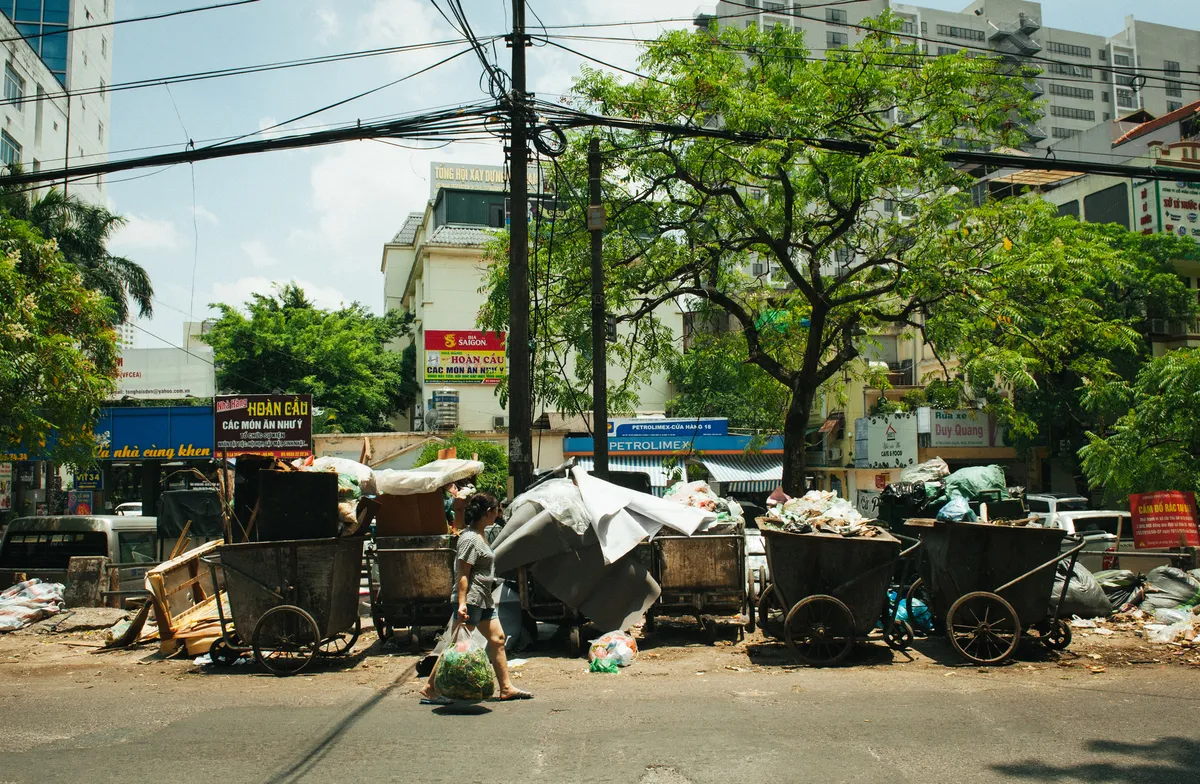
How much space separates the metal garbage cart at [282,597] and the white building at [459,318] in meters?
23.5

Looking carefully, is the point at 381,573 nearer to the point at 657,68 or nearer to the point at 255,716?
the point at 255,716

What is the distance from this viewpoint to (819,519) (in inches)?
336

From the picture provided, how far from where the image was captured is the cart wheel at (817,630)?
8305 mm

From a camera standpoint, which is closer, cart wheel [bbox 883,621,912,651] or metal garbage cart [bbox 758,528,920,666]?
metal garbage cart [bbox 758,528,920,666]

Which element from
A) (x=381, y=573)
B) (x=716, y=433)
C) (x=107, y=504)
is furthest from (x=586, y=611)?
(x=107, y=504)

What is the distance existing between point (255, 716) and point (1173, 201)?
1354 inches

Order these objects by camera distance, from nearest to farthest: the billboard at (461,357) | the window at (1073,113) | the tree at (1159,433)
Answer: the tree at (1159,433), the billboard at (461,357), the window at (1073,113)

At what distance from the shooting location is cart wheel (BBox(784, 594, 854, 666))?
327 inches

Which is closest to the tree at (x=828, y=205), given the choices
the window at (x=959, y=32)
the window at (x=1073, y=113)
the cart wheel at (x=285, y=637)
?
the cart wheel at (x=285, y=637)

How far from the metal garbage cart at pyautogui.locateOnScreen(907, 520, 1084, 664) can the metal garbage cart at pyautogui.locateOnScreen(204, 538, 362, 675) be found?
5.88 metres

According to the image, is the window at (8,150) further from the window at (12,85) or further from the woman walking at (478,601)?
the woman walking at (478,601)

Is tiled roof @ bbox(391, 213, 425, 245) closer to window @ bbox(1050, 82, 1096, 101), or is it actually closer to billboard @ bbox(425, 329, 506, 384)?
billboard @ bbox(425, 329, 506, 384)

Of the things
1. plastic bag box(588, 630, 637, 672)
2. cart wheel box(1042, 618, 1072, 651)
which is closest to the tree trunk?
cart wheel box(1042, 618, 1072, 651)

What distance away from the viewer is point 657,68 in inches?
603
